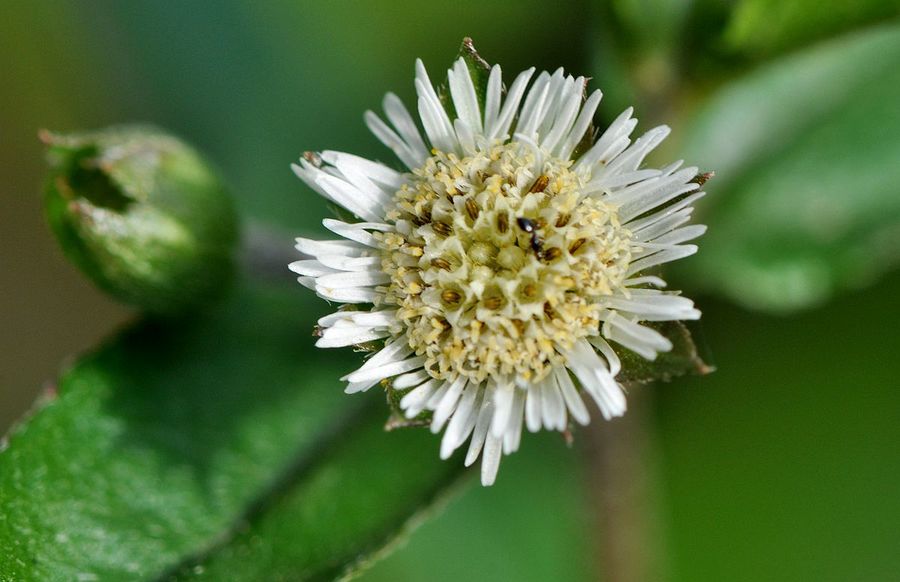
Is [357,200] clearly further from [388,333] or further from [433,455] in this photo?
[433,455]

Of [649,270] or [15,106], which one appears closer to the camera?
[649,270]

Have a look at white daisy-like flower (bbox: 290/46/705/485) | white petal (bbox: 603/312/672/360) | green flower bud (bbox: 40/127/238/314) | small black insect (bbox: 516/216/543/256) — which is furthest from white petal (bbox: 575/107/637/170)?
green flower bud (bbox: 40/127/238/314)

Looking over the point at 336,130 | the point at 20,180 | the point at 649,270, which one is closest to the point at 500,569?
the point at 336,130

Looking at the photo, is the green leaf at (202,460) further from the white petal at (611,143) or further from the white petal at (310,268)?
the white petal at (611,143)

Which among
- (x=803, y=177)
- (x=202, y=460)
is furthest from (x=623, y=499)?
(x=202, y=460)

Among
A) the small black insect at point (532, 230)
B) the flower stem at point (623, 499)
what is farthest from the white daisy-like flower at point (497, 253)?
the flower stem at point (623, 499)

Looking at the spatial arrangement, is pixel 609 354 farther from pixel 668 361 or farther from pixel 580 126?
pixel 580 126
